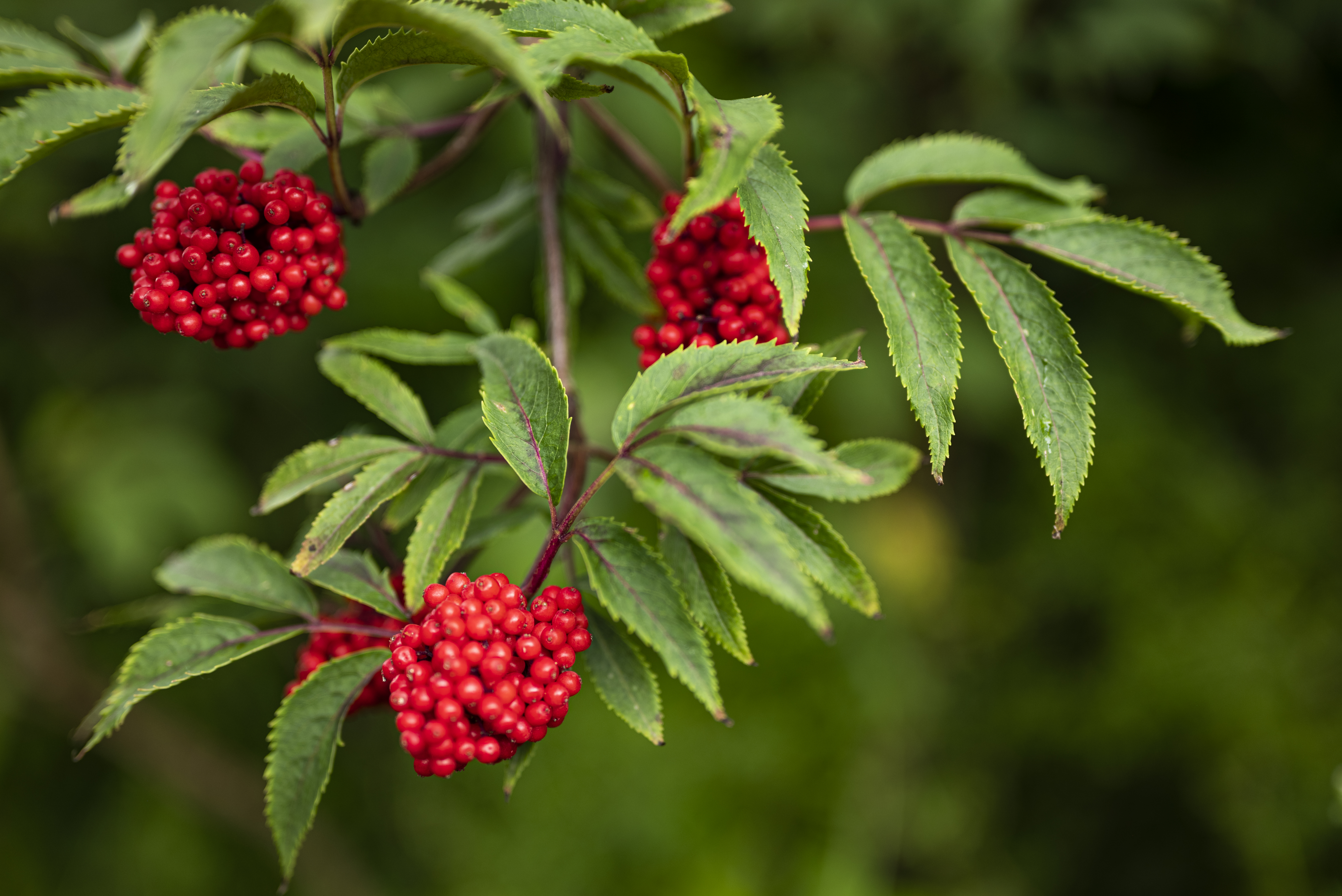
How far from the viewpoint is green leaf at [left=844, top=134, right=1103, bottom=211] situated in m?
1.19

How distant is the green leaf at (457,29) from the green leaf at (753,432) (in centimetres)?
28

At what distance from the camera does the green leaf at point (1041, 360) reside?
0.98 m

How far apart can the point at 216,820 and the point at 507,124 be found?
3188 millimetres

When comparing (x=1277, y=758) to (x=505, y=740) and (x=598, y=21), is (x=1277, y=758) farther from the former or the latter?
(x=598, y=21)

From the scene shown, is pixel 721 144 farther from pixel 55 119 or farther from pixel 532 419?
pixel 55 119

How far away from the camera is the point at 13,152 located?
1.01 metres

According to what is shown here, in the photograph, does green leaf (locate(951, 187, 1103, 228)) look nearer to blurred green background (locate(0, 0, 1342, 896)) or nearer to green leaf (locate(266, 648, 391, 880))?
green leaf (locate(266, 648, 391, 880))

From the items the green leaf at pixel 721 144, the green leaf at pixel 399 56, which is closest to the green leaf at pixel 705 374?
the green leaf at pixel 721 144

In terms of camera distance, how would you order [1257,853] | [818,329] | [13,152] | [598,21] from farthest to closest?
[818,329] → [1257,853] → [13,152] → [598,21]

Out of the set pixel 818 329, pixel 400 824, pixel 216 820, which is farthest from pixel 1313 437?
pixel 216 820

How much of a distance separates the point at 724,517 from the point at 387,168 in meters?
0.89

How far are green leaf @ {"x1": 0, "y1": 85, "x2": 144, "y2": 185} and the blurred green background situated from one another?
6.56ft

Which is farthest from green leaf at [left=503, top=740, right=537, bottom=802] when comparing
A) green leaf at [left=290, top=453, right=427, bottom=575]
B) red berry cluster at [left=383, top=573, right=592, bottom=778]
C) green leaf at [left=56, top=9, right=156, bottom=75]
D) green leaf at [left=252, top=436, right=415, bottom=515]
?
green leaf at [left=56, top=9, right=156, bottom=75]

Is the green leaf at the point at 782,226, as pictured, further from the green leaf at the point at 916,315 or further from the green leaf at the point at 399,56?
the green leaf at the point at 399,56
